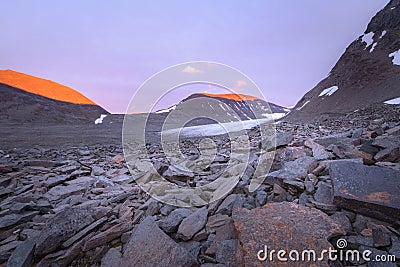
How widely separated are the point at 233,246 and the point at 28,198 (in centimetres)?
439

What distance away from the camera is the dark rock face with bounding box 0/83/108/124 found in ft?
95.9

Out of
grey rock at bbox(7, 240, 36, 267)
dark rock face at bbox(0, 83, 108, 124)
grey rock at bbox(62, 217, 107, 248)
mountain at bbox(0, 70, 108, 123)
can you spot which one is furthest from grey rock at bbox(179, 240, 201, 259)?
mountain at bbox(0, 70, 108, 123)

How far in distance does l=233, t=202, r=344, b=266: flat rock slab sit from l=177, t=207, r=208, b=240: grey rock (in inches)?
20.5

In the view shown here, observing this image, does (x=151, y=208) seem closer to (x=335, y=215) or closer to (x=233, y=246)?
(x=233, y=246)

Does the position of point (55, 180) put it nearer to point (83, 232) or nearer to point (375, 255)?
point (83, 232)

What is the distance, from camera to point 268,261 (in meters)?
1.94

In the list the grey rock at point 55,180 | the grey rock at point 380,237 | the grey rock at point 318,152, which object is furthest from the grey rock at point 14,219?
the grey rock at point 318,152

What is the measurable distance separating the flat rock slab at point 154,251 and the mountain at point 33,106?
34307 mm

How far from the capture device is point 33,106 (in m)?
33.3

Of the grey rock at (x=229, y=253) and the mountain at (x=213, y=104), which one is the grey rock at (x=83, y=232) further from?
the mountain at (x=213, y=104)

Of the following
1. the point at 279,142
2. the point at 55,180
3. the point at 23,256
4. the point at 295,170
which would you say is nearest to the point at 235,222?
the point at 295,170

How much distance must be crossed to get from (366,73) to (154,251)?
35082mm

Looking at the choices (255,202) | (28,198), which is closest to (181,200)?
(255,202)

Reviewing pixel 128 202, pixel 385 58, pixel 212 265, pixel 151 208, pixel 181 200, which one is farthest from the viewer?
pixel 385 58
